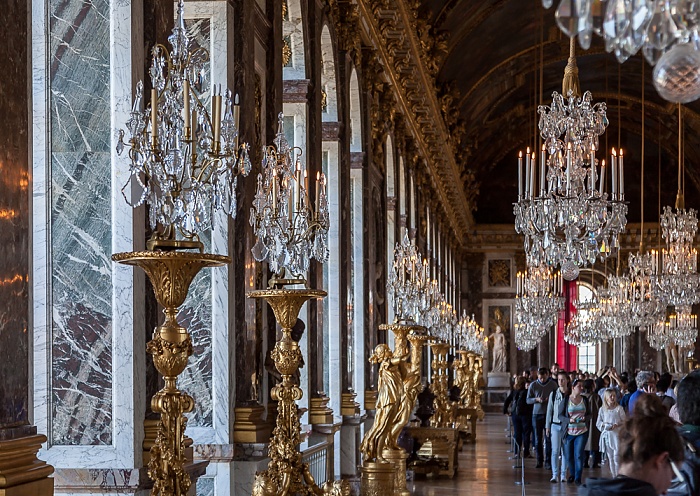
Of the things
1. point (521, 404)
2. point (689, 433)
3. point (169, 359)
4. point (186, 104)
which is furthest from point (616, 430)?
point (521, 404)

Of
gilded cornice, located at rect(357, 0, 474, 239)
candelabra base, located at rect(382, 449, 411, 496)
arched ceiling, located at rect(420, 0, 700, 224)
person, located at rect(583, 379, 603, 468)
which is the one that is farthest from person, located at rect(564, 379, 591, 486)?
arched ceiling, located at rect(420, 0, 700, 224)

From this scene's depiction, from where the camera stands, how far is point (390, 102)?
65.2ft

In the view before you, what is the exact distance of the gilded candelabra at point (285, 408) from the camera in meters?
7.79

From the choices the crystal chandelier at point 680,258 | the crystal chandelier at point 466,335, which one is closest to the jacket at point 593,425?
the crystal chandelier at point 680,258

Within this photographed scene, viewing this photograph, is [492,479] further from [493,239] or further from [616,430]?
[493,239]

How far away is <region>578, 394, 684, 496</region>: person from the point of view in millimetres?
3566

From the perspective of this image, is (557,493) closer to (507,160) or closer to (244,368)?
(244,368)

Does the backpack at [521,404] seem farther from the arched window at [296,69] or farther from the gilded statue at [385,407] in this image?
the arched window at [296,69]

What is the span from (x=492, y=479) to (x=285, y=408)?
932 centimetres

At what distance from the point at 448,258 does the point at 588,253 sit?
2477 cm

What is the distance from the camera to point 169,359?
5312 mm

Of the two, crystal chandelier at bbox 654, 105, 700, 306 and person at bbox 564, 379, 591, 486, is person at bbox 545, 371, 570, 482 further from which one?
crystal chandelier at bbox 654, 105, 700, 306

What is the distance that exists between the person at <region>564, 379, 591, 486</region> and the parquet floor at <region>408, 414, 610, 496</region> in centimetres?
32

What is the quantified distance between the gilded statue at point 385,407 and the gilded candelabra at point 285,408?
4.14 m
